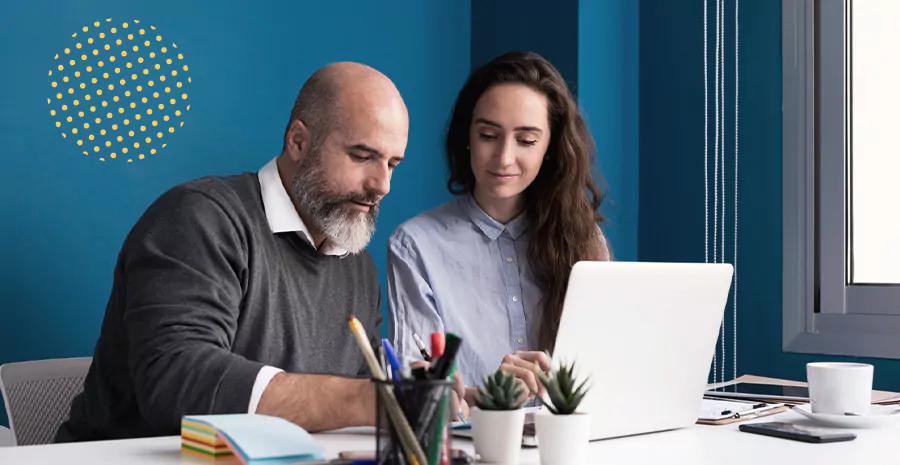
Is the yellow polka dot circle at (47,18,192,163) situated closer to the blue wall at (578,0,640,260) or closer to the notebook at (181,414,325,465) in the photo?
the blue wall at (578,0,640,260)

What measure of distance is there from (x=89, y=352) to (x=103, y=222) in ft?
1.09

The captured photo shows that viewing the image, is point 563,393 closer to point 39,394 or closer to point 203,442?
point 203,442

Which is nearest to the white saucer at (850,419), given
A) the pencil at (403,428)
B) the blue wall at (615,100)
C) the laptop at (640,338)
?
the laptop at (640,338)

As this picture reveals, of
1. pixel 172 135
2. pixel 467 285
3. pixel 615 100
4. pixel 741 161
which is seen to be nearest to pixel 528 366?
pixel 467 285

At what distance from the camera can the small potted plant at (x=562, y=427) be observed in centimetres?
115

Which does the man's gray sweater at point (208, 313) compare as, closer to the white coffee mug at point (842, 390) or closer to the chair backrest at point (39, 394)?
the chair backrest at point (39, 394)

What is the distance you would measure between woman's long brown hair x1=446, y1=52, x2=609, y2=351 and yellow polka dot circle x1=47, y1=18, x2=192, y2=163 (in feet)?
2.48

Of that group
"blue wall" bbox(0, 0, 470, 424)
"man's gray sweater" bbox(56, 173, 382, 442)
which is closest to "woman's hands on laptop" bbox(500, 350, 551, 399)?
"man's gray sweater" bbox(56, 173, 382, 442)

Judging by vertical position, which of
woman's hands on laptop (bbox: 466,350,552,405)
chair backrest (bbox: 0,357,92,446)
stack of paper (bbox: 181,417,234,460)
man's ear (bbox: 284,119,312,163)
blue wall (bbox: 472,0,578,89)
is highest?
blue wall (bbox: 472,0,578,89)

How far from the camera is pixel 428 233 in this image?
2.43 metres

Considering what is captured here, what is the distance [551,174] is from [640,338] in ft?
4.00

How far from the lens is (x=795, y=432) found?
1430 millimetres

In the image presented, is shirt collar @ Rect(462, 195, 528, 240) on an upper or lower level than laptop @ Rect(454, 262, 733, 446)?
upper

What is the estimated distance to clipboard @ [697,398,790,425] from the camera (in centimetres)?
159
